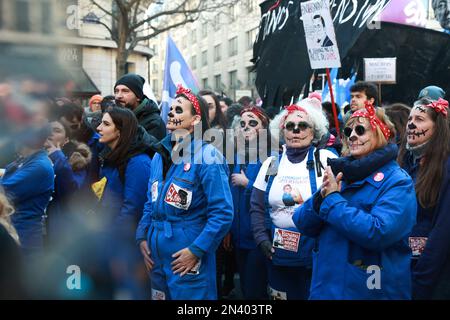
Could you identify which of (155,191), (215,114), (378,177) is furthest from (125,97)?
(378,177)

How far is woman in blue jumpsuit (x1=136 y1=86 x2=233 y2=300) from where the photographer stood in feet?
10.3

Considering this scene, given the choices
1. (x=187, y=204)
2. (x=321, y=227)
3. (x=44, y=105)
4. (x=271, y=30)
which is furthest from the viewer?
(x=271, y=30)

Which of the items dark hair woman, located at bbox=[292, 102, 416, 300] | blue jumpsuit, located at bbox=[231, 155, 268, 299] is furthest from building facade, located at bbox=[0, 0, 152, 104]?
blue jumpsuit, located at bbox=[231, 155, 268, 299]

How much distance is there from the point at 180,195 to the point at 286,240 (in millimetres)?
854

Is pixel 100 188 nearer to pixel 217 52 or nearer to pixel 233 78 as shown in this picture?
pixel 233 78

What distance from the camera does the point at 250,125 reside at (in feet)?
15.3

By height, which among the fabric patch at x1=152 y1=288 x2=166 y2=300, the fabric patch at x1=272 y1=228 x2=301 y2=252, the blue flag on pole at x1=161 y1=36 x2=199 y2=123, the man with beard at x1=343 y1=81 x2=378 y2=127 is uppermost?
the blue flag on pole at x1=161 y1=36 x2=199 y2=123

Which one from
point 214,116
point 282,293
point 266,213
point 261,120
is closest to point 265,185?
point 266,213

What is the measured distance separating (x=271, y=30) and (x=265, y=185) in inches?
174

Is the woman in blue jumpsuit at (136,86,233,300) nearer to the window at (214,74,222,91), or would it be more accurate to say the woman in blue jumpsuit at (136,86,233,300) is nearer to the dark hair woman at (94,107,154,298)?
the dark hair woman at (94,107,154,298)

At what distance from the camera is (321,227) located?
286 centimetres

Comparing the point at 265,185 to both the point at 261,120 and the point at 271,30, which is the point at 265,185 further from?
the point at 271,30

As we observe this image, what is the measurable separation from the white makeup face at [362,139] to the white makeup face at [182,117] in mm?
1114

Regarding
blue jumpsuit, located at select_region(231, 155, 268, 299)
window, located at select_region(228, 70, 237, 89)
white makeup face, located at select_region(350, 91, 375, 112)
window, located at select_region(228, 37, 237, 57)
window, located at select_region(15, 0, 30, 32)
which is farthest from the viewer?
window, located at select_region(228, 70, 237, 89)
